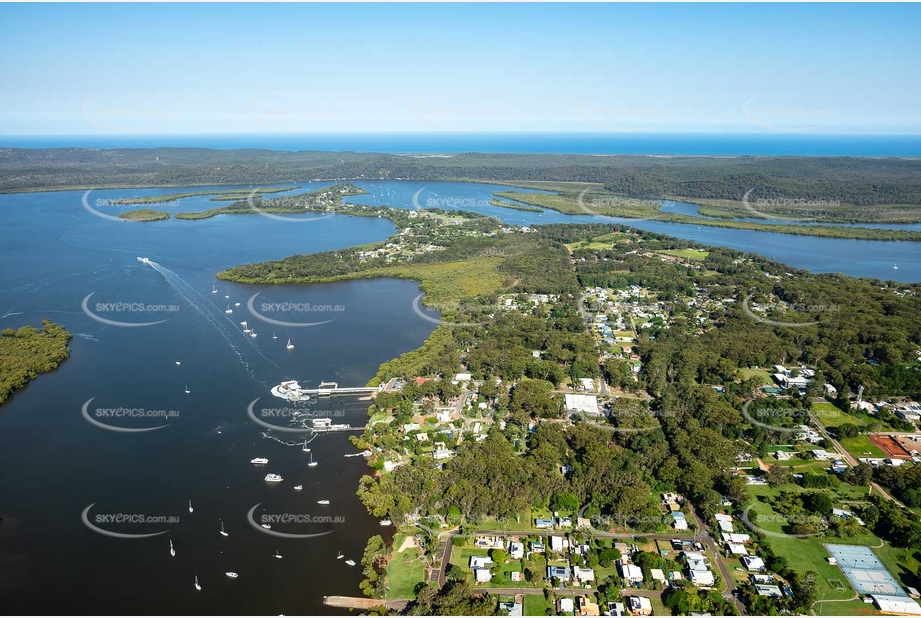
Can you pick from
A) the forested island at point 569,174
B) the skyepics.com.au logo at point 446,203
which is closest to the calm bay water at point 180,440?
the skyepics.com.au logo at point 446,203

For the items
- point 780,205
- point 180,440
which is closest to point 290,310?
point 180,440

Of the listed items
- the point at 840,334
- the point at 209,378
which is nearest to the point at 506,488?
the point at 209,378

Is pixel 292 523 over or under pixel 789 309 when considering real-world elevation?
under

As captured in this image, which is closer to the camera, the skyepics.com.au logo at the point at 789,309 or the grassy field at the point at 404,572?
the grassy field at the point at 404,572

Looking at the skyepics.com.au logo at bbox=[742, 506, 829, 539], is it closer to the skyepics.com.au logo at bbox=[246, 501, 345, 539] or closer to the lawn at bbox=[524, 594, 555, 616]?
the lawn at bbox=[524, 594, 555, 616]

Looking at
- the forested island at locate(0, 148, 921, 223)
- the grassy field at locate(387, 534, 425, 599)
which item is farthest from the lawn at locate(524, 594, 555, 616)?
the forested island at locate(0, 148, 921, 223)

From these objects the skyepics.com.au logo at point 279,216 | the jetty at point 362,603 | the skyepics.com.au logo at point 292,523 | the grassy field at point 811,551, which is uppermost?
the skyepics.com.au logo at point 279,216

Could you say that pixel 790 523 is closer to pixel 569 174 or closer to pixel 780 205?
pixel 780 205

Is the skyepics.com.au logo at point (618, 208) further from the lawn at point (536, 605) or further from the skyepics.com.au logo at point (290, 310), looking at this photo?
the lawn at point (536, 605)
